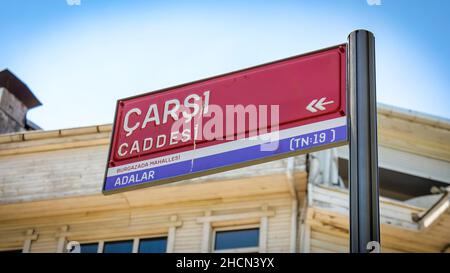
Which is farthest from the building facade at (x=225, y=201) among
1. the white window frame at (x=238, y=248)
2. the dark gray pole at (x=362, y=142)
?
the dark gray pole at (x=362, y=142)

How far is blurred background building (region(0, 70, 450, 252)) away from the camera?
16953 millimetres

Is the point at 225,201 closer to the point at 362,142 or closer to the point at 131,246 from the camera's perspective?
the point at 131,246

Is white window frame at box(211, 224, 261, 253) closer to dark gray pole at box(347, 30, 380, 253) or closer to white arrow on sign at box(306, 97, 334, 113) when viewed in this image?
white arrow on sign at box(306, 97, 334, 113)

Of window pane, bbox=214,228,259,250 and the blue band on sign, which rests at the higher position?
window pane, bbox=214,228,259,250

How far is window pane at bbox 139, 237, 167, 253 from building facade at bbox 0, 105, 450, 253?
0.02 meters

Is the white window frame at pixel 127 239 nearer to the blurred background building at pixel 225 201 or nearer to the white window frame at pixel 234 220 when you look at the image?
the blurred background building at pixel 225 201

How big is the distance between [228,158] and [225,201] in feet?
40.7

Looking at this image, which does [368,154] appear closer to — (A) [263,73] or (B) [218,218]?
(A) [263,73]

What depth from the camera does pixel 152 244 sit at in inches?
718

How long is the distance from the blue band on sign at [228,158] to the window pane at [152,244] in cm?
1217

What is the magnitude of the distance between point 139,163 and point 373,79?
1.99m

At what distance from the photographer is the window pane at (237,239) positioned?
1725cm

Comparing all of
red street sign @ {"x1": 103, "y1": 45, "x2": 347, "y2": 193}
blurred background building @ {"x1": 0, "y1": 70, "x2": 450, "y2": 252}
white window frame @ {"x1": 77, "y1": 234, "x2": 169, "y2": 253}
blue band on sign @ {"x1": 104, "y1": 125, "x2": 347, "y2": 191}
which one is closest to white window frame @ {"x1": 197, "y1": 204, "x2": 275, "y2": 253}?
blurred background building @ {"x1": 0, "y1": 70, "x2": 450, "y2": 252}

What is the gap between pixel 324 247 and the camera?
1691 centimetres
